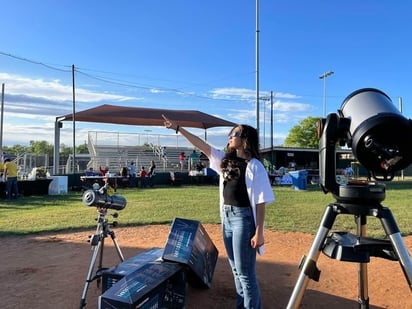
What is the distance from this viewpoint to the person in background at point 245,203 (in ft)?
10.6

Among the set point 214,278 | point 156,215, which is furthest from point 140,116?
point 214,278

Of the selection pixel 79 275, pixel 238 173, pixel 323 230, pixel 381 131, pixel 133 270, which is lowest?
pixel 79 275

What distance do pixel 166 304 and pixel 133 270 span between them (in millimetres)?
441

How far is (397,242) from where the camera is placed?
7.16ft

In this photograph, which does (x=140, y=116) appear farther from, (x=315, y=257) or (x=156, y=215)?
(x=315, y=257)

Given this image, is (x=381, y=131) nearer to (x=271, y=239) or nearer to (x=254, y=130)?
(x=254, y=130)

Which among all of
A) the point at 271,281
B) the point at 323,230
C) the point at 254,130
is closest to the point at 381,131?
the point at 323,230

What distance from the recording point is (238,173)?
3.35 meters

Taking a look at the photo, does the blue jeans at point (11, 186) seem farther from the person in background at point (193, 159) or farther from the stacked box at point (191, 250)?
the person in background at point (193, 159)

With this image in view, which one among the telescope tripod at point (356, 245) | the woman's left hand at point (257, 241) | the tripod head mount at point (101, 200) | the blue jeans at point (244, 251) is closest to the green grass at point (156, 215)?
the blue jeans at point (244, 251)

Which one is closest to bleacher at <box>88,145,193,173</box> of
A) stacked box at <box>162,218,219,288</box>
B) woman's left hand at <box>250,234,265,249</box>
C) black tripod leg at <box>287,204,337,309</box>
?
stacked box at <box>162,218,219,288</box>

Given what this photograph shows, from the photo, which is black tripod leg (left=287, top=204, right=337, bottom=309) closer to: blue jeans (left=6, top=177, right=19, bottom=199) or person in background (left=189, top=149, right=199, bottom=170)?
blue jeans (left=6, top=177, right=19, bottom=199)

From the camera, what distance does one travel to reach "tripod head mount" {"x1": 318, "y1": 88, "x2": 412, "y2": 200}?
2.18m

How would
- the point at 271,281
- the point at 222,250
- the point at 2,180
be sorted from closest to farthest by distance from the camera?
the point at 271,281 → the point at 222,250 → the point at 2,180
